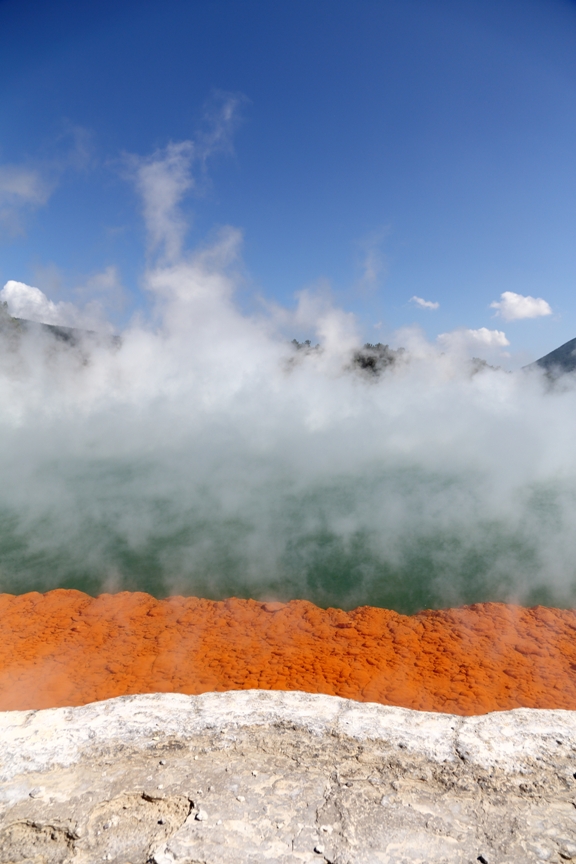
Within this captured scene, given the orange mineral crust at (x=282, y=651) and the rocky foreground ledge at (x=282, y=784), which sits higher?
the rocky foreground ledge at (x=282, y=784)

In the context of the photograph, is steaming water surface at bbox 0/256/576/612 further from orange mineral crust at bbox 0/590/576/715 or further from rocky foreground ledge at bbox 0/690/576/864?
rocky foreground ledge at bbox 0/690/576/864

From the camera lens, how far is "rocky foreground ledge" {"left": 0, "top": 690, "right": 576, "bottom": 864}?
2248 millimetres

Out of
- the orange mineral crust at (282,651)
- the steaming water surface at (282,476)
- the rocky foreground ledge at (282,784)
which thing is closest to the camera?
the rocky foreground ledge at (282,784)

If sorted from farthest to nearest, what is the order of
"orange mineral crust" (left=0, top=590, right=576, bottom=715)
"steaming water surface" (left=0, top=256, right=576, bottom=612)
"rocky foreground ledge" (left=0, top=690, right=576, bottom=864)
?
"steaming water surface" (left=0, top=256, right=576, bottom=612), "orange mineral crust" (left=0, top=590, right=576, bottom=715), "rocky foreground ledge" (left=0, top=690, right=576, bottom=864)

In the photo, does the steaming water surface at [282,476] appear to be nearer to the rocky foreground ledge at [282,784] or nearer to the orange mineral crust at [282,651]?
the orange mineral crust at [282,651]

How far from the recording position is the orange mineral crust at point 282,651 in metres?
4.92

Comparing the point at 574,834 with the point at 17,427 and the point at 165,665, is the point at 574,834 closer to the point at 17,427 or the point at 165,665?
the point at 165,665

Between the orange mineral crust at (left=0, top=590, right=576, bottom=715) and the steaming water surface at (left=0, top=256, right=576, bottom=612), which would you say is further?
the steaming water surface at (left=0, top=256, right=576, bottom=612)

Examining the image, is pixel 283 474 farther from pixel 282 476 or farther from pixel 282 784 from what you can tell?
pixel 282 784

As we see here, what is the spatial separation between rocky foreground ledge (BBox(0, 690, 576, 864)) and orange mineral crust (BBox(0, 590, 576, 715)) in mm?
1396

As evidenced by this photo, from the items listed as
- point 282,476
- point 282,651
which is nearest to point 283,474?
point 282,476

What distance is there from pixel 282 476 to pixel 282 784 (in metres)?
9.65

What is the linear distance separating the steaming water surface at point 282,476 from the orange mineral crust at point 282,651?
578mm

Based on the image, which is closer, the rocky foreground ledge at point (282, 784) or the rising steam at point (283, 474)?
the rocky foreground ledge at point (282, 784)
